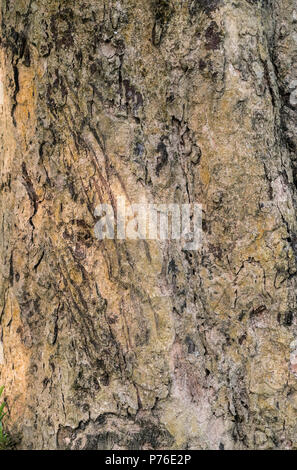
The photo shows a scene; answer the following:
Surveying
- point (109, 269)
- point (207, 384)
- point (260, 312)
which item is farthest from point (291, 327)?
point (109, 269)

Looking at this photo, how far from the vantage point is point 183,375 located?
2.14 meters

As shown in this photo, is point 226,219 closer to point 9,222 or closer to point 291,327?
point 291,327

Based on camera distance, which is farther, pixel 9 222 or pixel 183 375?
pixel 9 222

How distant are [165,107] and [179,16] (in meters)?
0.40

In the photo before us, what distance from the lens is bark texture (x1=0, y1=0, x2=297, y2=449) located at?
2.13 metres

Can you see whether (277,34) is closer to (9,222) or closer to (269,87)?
(269,87)

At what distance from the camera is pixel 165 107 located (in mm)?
2205

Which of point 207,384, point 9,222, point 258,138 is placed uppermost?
point 258,138

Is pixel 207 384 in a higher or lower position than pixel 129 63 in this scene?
lower

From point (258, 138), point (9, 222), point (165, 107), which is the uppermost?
point (165, 107)

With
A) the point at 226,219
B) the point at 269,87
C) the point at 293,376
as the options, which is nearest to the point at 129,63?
the point at 269,87

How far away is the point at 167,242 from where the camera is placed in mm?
2178

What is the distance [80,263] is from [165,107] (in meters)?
0.79

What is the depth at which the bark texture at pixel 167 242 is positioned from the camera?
2.13 meters
